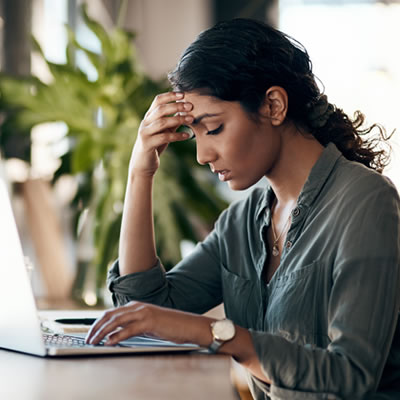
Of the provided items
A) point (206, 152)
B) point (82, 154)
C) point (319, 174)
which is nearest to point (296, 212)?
point (319, 174)

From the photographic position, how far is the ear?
1.23 meters

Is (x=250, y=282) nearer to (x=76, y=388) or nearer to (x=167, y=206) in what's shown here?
(x=76, y=388)

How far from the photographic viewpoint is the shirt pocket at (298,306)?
A: 1120mm

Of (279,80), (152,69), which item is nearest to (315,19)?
(152,69)

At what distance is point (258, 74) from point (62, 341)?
0.58m

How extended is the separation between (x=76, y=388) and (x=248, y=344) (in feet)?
0.86

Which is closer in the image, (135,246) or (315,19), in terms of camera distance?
(135,246)

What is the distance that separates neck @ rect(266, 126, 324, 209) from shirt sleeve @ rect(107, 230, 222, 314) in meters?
0.25

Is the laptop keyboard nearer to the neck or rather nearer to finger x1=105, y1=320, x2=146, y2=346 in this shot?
finger x1=105, y1=320, x2=146, y2=346

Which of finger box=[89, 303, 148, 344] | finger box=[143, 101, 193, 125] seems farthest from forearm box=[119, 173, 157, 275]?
finger box=[89, 303, 148, 344]

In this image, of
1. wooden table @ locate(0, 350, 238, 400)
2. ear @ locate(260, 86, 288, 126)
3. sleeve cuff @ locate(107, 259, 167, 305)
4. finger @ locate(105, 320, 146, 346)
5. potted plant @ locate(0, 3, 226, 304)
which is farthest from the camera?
potted plant @ locate(0, 3, 226, 304)

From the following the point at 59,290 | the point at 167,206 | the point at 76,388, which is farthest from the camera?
the point at 59,290

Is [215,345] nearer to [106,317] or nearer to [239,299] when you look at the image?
[106,317]

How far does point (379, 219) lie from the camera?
1026 mm
